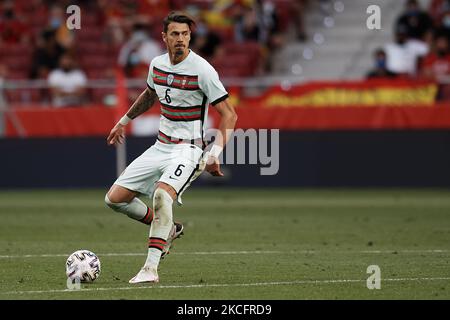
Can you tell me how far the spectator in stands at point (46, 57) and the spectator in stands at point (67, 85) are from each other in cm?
62

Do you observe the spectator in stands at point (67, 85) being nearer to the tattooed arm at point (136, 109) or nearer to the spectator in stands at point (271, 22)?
the spectator in stands at point (271, 22)

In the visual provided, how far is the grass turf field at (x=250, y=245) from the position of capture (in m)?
9.35

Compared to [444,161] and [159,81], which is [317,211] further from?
[159,81]

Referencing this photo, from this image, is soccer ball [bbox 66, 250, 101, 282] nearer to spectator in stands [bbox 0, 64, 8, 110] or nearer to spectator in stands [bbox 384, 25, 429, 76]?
spectator in stands [bbox 0, 64, 8, 110]

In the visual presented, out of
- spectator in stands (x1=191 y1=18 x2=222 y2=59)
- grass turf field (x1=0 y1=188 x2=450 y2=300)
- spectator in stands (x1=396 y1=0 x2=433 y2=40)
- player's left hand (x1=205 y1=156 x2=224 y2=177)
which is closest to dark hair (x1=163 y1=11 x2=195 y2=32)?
player's left hand (x1=205 y1=156 x2=224 y2=177)

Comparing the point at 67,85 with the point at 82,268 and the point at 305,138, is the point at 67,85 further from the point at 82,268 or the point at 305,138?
the point at 82,268

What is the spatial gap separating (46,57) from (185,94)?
604 inches

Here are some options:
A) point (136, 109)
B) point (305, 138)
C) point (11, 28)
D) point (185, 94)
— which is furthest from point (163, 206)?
point (11, 28)

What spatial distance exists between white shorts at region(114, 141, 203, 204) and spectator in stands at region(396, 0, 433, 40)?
1491cm

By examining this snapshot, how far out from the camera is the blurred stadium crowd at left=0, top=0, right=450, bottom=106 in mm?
23375

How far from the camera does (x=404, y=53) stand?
78.5 ft

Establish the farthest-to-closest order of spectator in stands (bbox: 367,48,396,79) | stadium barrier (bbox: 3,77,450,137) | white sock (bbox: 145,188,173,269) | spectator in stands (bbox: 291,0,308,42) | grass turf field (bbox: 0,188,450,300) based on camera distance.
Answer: spectator in stands (bbox: 291,0,308,42), spectator in stands (bbox: 367,48,396,79), stadium barrier (bbox: 3,77,450,137), white sock (bbox: 145,188,173,269), grass turf field (bbox: 0,188,450,300)

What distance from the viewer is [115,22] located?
87.4ft
